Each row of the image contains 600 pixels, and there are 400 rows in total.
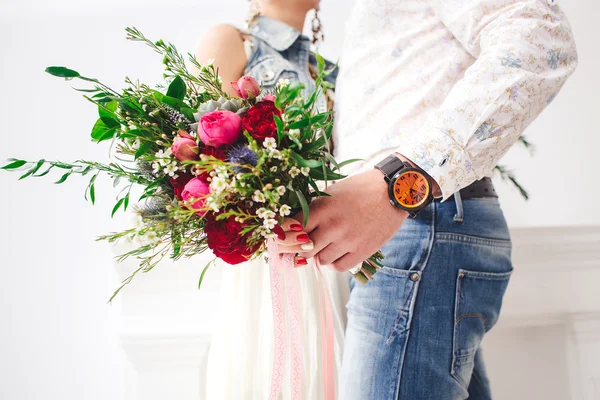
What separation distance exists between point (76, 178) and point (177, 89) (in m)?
1.61

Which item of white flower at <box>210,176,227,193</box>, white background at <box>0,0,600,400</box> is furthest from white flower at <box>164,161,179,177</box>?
white background at <box>0,0,600,400</box>

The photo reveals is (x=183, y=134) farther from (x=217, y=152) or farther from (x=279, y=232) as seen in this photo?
(x=279, y=232)

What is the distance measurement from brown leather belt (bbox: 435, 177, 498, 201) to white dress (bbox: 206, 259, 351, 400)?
1.47 ft

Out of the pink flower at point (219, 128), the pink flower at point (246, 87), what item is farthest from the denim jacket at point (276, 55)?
the pink flower at point (219, 128)

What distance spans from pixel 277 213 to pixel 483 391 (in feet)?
2.98

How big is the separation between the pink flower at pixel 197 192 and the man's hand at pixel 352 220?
167 mm

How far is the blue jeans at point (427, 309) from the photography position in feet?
3.00

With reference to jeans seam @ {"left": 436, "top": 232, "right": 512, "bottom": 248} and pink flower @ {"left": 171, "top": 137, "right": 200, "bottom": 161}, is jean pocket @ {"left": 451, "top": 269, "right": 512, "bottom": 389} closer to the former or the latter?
jeans seam @ {"left": 436, "top": 232, "right": 512, "bottom": 248}

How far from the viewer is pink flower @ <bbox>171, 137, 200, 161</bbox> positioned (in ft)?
2.44

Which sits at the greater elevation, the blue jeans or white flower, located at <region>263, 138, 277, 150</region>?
white flower, located at <region>263, 138, 277, 150</region>

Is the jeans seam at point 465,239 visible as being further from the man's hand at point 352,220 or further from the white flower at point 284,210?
the white flower at point 284,210

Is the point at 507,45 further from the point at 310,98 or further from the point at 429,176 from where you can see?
the point at 310,98

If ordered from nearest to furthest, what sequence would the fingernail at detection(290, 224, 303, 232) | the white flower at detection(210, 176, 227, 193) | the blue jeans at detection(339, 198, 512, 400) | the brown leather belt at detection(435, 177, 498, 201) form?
1. the white flower at detection(210, 176, 227, 193)
2. the fingernail at detection(290, 224, 303, 232)
3. the blue jeans at detection(339, 198, 512, 400)
4. the brown leather belt at detection(435, 177, 498, 201)

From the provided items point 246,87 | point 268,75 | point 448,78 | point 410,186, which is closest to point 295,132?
point 246,87
